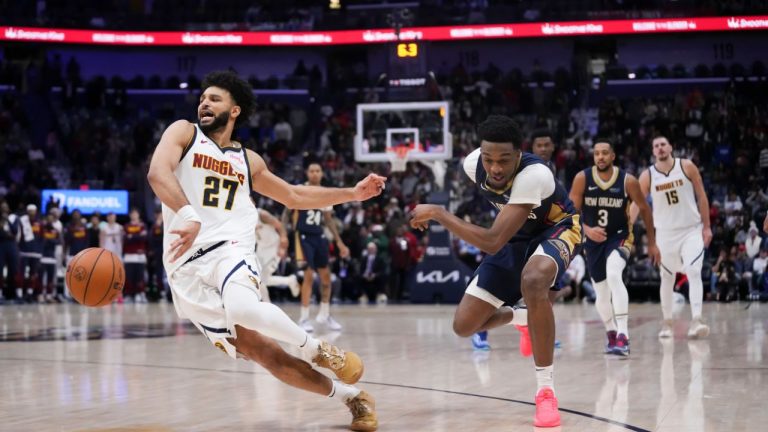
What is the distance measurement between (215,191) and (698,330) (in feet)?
21.0

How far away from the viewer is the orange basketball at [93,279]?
5.61m

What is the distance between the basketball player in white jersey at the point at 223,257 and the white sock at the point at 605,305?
168 inches

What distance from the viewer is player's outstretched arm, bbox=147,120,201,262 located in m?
4.62

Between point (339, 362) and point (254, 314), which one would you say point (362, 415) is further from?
point (254, 314)

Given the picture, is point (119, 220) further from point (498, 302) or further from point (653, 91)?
point (498, 302)

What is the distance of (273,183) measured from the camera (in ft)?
18.3

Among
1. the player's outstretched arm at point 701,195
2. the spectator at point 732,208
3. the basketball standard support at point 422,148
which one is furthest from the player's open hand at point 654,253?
the spectator at point 732,208

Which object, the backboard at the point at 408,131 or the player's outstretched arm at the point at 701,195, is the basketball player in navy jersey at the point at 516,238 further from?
the backboard at the point at 408,131

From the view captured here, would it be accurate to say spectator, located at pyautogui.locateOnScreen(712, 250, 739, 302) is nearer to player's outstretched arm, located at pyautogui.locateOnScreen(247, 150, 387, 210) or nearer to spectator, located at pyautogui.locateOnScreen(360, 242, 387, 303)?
spectator, located at pyautogui.locateOnScreen(360, 242, 387, 303)

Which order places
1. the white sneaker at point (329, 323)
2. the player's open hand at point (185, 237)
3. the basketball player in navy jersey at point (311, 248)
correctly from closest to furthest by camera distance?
the player's open hand at point (185, 237), the white sneaker at point (329, 323), the basketball player in navy jersey at point (311, 248)

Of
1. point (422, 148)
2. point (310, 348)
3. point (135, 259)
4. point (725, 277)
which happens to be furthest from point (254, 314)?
point (135, 259)

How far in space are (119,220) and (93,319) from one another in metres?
11.7

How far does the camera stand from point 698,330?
9805mm

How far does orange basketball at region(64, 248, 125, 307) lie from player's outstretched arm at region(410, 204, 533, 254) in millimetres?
1931
